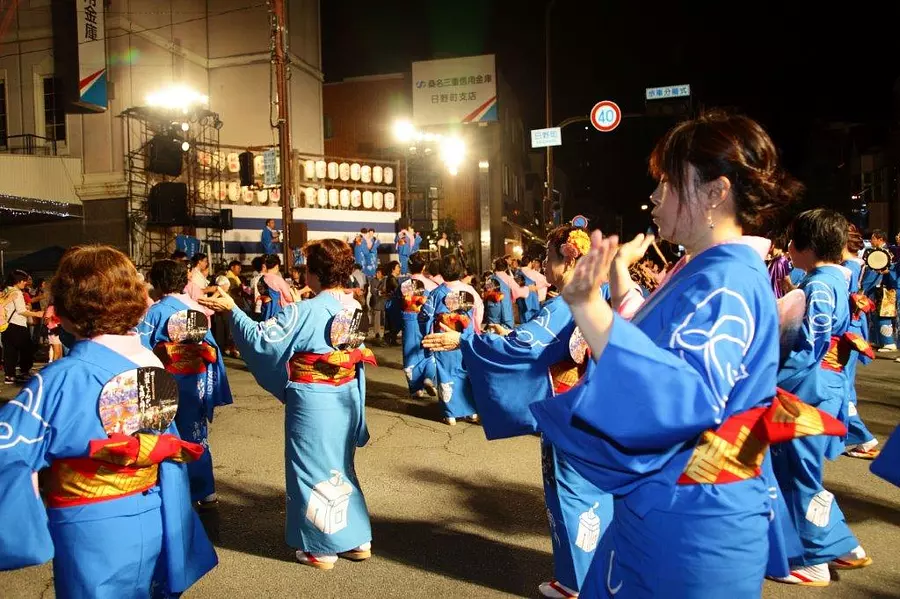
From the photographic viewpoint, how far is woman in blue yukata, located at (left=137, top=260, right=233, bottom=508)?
4980 mm

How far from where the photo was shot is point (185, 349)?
5.08m

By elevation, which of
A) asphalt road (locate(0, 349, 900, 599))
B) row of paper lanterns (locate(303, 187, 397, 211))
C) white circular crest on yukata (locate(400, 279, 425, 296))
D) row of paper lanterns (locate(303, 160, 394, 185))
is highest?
row of paper lanterns (locate(303, 160, 394, 185))

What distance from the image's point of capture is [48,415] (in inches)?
88.6

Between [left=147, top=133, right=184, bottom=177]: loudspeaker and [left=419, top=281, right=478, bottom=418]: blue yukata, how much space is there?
13686mm

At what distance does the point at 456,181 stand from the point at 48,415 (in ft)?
78.1

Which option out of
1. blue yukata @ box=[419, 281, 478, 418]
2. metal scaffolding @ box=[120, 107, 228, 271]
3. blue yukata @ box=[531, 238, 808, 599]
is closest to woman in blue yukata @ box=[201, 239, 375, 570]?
blue yukata @ box=[531, 238, 808, 599]

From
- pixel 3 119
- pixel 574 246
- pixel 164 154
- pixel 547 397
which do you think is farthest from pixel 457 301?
pixel 3 119

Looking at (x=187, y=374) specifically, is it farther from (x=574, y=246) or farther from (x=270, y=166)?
(x=270, y=166)

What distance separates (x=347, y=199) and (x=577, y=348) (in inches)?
766

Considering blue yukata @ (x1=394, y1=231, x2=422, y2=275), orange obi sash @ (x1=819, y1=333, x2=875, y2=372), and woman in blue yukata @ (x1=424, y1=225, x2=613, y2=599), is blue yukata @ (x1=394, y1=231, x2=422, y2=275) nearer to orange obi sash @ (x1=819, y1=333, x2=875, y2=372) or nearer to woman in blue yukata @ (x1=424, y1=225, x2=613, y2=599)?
orange obi sash @ (x1=819, y1=333, x2=875, y2=372)

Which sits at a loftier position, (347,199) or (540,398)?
(347,199)

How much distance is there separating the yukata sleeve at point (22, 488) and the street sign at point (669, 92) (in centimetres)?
1646

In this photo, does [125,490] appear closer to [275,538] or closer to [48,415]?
[48,415]

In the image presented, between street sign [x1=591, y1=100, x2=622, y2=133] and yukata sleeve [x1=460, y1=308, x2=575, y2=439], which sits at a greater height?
street sign [x1=591, y1=100, x2=622, y2=133]
